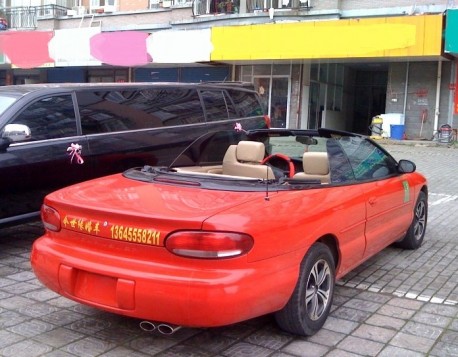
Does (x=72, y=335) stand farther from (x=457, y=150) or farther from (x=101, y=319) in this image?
(x=457, y=150)

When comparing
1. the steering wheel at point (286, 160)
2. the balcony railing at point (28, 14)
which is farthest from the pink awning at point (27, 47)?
the steering wheel at point (286, 160)

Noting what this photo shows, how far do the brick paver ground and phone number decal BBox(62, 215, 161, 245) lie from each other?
0.76m

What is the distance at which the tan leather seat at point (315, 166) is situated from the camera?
15.9 feet

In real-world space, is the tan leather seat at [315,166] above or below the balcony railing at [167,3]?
below

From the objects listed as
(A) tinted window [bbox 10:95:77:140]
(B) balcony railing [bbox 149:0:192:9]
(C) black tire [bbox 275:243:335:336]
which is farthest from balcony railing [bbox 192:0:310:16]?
(C) black tire [bbox 275:243:335:336]

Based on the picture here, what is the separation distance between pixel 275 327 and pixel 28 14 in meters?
28.8

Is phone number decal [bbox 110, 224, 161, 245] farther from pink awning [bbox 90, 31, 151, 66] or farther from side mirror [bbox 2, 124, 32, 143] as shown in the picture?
pink awning [bbox 90, 31, 151, 66]

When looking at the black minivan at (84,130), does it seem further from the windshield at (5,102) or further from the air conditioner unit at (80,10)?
the air conditioner unit at (80,10)

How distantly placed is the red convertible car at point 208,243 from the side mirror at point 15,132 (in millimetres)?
1496

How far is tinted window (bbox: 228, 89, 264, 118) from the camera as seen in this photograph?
26.7 feet

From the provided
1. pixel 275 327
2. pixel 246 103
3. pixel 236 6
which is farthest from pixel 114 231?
pixel 236 6

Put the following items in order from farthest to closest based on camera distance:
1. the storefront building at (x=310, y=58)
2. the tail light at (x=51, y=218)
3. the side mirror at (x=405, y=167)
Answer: the storefront building at (x=310, y=58) → the side mirror at (x=405, y=167) → the tail light at (x=51, y=218)

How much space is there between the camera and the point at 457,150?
1733 cm

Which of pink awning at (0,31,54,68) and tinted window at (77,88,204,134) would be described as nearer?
tinted window at (77,88,204,134)
